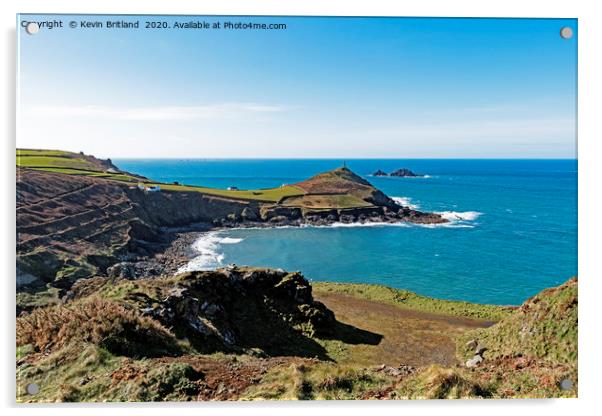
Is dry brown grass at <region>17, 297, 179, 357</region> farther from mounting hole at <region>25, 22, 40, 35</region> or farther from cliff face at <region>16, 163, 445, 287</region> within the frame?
mounting hole at <region>25, 22, 40, 35</region>

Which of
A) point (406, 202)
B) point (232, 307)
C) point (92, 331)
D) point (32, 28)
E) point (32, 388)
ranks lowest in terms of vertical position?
point (232, 307)

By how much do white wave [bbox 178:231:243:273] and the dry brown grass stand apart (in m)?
9.72

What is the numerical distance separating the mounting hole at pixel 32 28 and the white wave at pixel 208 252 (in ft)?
36.9

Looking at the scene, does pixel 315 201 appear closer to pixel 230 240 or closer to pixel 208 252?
pixel 230 240

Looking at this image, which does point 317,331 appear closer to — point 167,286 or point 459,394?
point 167,286

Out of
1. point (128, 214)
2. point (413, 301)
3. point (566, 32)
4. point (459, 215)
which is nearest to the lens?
point (566, 32)

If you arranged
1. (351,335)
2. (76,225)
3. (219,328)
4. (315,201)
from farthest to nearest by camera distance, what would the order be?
(315,201) → (76,225) → (351,335) → (219,328)

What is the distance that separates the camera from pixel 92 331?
6.39 meters

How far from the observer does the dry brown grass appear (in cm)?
636

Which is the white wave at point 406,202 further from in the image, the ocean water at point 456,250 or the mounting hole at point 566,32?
the mounting hole at point 566,32

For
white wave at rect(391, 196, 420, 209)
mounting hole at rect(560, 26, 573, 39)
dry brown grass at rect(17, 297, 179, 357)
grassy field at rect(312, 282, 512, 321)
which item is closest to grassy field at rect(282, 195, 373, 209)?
white wave at rect(391, 196, 420, 209)

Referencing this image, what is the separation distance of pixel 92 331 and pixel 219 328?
347 cm

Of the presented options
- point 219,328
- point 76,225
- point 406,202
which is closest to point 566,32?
point 219,328

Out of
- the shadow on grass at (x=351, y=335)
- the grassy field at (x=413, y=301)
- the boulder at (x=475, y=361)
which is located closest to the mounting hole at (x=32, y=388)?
the shadow on grass at (x=351, y=335)
